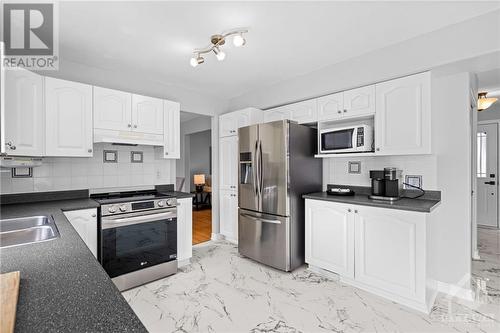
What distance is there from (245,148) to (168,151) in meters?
1.00

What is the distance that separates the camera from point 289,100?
3.29 metres

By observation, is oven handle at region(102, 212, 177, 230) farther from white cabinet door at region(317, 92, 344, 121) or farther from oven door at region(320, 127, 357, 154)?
white cabinet door at region(317, 92, 344, 121)

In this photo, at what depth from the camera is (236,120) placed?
3.71 meters

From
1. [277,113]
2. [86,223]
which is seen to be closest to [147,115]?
[86,223]

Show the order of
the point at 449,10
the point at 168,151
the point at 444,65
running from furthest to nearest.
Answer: the point at 168,151 → the point at 444,65 → the point at 449,10

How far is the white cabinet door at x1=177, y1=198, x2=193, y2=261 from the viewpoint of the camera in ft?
9.64

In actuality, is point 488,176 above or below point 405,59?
below

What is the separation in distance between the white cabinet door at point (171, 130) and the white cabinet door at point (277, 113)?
4.29 ft

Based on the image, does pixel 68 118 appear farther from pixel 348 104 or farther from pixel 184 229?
pixel 348 104

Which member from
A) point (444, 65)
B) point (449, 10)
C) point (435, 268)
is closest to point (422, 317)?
point (435, 268)

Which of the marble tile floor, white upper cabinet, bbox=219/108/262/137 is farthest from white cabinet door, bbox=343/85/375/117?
the marble tile floor

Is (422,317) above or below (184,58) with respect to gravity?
below

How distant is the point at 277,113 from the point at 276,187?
1188 mm

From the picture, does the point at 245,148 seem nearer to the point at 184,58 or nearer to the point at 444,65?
the point at 184,58
